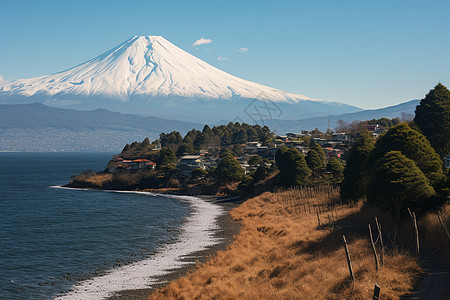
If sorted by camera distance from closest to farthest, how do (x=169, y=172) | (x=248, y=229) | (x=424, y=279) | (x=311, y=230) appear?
(x=424, y=279), (x=311, y=230), (x=248, y=229), (x=169, y=172)

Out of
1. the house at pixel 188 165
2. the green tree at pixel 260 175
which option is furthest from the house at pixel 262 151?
the green tree at pixel 260 175

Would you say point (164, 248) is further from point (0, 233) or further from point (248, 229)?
point (0, 233)

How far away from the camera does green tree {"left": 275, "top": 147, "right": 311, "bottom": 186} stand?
7481 cm

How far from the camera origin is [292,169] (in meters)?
76.4

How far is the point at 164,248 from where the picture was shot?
40719 millimetres

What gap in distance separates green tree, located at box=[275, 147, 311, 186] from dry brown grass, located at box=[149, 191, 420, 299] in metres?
31.7

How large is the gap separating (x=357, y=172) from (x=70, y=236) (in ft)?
107

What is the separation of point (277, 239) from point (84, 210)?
4106cm

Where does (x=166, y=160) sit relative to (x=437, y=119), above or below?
below

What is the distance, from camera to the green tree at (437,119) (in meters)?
55.8

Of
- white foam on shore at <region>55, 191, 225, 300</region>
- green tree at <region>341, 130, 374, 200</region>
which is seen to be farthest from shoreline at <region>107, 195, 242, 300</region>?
green tree at <region>341, 130, 374, 200</region>

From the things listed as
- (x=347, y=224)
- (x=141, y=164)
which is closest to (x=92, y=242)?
(x=347, y=224)

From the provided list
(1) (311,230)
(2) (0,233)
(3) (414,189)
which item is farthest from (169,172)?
(3) (414,189)

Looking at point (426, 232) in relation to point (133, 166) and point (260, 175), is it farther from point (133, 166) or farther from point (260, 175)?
point (133, 166)
